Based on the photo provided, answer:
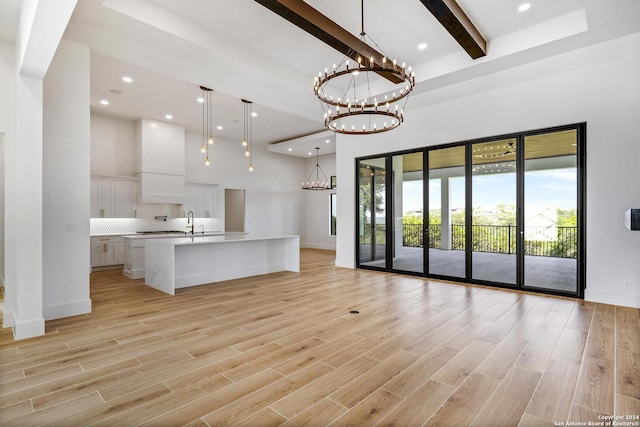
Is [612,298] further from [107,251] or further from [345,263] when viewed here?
[107,251]

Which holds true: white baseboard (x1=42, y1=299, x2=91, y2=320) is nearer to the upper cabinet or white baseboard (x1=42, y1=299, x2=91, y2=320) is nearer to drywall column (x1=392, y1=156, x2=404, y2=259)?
the upper cabinet

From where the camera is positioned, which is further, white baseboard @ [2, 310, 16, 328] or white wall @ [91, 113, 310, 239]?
white wall @ [91, 113, 310, 239]

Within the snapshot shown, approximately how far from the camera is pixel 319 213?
12.3 m

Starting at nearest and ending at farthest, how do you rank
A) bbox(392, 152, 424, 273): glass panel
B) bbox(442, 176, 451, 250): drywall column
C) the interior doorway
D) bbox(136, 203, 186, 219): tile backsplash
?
bbox(442, 176, 451, 250): drywall column < bbox(392, 152, 424, 273): glass panel < bbox(136, 203, 186, 219): tile backsplash < the interior doorway

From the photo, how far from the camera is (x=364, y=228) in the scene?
7656mm

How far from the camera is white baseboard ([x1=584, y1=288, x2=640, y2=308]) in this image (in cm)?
436

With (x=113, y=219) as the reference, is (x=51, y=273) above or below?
below

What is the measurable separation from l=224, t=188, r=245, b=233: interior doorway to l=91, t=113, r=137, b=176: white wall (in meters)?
3.35

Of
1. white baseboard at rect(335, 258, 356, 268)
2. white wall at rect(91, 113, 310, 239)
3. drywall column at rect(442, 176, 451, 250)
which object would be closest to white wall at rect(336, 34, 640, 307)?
drywall column at rect(442, 176, 451, 250)

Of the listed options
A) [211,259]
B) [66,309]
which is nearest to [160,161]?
[211,259]

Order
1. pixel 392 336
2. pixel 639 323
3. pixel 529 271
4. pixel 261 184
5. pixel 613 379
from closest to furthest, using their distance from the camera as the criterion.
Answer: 1. pixel 613 379
2. pixel 392 336
3. pixel 639 323
4. pixel 529 271
5. pixel 261 184

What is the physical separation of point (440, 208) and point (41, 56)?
6.30 meters

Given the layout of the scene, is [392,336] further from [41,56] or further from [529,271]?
[41,56]

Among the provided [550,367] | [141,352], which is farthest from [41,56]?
[550,367]
